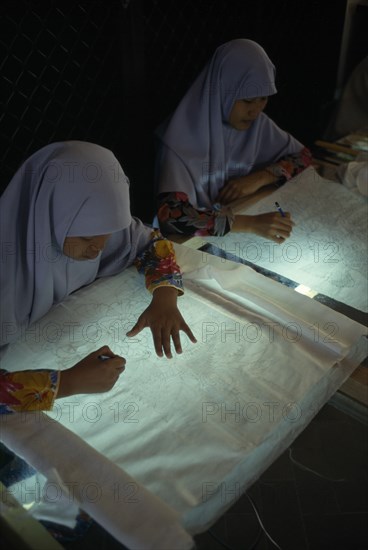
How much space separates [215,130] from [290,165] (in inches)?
11.5

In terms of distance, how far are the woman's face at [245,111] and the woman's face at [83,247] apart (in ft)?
2.66

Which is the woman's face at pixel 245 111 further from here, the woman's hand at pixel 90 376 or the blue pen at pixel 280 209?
the woman's hand at pixel 90 376

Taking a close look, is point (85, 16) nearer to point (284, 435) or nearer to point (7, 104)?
point (7, 104)

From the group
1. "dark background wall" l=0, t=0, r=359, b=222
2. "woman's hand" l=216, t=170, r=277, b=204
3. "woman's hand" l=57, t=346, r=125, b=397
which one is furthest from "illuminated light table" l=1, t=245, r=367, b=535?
"dark background wall" l=0, t=0, r=359, b=222

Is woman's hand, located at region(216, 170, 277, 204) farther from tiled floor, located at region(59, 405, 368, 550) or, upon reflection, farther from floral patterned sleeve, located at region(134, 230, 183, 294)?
tiled floor, located at region(59, 405, 368, 550)

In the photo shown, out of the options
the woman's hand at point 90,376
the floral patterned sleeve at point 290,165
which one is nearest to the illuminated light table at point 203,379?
the woman's hand at point 90,376

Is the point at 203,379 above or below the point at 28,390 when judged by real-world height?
above

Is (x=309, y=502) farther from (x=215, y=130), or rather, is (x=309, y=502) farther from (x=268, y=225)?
(x=215, y=130)

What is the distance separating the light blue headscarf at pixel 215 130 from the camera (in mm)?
1641

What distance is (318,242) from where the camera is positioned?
1456mm

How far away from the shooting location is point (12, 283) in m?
1.11

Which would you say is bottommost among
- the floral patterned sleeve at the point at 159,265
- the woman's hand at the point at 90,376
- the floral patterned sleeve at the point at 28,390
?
the floral patterned sleeve at the point at 28,390

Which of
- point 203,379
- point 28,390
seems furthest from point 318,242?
point 28,390

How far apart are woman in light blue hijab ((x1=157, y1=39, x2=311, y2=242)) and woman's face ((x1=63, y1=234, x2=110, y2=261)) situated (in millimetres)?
437
